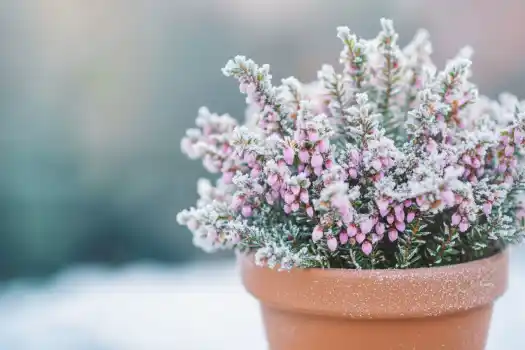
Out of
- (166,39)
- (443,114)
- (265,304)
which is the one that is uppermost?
(166,39)

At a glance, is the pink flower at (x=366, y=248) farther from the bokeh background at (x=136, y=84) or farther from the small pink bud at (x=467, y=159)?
the bokeh background at (x=136, y=84)

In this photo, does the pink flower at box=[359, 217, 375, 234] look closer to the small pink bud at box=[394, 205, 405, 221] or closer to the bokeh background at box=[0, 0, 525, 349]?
the small pink bud at box=[394, 205, 405, 221]

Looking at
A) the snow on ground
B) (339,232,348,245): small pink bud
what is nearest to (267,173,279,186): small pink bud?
(339,232,348,245): small pink bud

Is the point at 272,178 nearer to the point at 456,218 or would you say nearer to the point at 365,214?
the point at 365,214

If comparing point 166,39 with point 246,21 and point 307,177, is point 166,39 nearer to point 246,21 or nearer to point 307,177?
point 246,21

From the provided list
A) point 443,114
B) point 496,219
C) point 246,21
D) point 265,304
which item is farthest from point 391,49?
point 246,21

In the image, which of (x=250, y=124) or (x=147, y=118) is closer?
(x=250, y=124)
